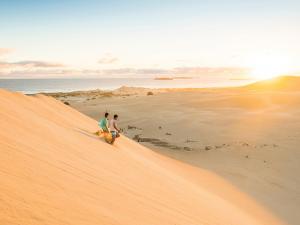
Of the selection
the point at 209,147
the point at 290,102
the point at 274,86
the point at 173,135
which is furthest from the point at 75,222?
the point at 274,86

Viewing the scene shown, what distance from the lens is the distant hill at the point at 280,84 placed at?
52.4 metres

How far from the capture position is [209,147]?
16.2 metres

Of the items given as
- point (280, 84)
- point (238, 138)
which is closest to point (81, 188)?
point (238, 138)

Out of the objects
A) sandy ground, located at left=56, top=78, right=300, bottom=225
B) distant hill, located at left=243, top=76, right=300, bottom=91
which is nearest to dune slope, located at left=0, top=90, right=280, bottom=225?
sandy ground, located at left=56, top=78, right=300, bottom=225

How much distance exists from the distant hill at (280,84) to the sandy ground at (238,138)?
1972 centimetres

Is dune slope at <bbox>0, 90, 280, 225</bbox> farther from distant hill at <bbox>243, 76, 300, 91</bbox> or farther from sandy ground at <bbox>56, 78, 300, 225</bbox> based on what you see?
distant hill at <bbox>243, 76, 300, 91</bbox>

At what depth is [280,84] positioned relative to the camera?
55562mm

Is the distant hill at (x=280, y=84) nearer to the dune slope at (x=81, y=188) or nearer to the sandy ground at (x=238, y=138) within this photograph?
the sandy ground at (x=238, y=138)

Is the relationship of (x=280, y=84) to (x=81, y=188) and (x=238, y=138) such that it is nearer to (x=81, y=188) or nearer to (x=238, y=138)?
(x=238, y=138)

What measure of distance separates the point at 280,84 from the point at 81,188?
55.5m

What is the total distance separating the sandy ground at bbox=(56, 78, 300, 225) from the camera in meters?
11.1

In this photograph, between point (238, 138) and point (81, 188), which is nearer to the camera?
point (81, 188)

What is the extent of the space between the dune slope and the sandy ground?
8.68 ft

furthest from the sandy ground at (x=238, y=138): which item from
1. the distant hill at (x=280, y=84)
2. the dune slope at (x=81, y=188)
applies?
the distant hill at (x=280, y=84)
